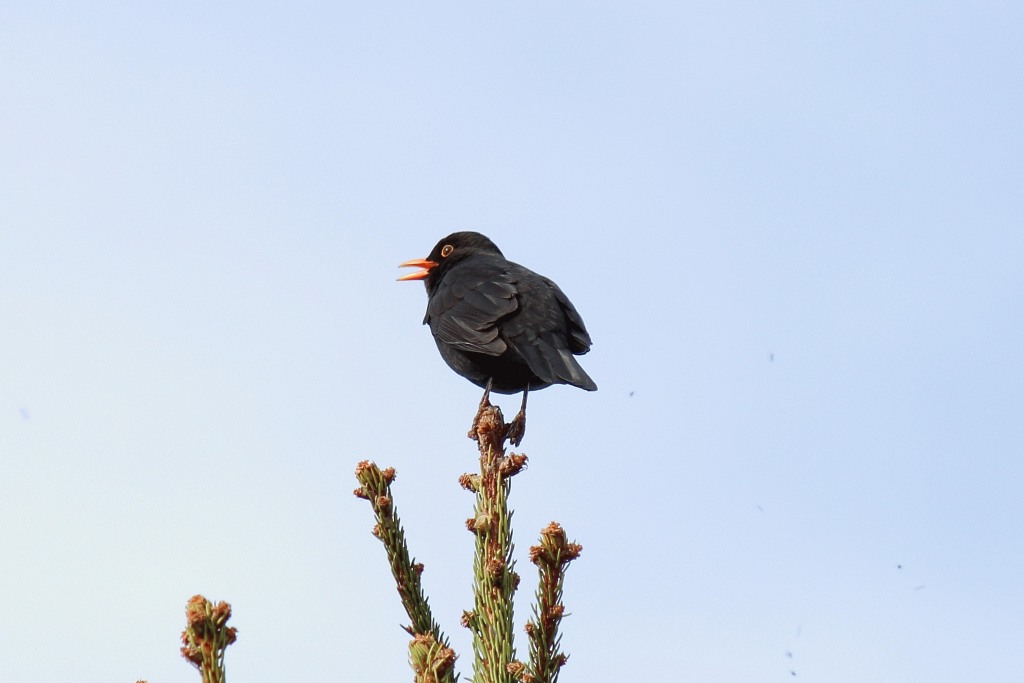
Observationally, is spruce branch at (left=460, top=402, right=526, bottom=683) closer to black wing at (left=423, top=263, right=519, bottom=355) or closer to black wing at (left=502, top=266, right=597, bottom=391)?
black wing at (left=502, top=266, right=597, bottom=391)

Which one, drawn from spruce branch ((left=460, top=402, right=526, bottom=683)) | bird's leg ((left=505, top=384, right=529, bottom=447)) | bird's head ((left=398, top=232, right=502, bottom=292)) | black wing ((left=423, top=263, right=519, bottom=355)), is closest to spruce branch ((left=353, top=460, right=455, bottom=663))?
spruce branch ((left=460, top=402, right=526, bottom=683))

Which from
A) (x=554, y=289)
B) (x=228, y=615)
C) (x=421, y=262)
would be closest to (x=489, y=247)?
(x=421, y=262)

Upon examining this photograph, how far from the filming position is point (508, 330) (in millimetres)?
6695

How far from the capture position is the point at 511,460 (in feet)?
11.7

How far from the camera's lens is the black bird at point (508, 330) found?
6426 mm

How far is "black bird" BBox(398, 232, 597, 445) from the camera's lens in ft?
21.1

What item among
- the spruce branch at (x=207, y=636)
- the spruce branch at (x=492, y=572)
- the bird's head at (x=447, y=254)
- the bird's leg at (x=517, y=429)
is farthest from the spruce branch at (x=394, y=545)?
the bird's head at (x=447, y=254)

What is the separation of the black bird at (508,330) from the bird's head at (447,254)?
93cm

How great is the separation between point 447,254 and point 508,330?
238 cm

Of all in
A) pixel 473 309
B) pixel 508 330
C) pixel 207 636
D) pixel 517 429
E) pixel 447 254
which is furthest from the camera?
pixel 447 254

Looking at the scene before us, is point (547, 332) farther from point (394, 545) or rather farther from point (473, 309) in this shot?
point (394, 545)

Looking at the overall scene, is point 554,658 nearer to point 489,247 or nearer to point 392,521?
point 392,521

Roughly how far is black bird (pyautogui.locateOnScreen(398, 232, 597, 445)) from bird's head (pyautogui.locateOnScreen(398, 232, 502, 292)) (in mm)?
933

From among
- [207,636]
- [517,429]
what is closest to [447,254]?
[517,429]
